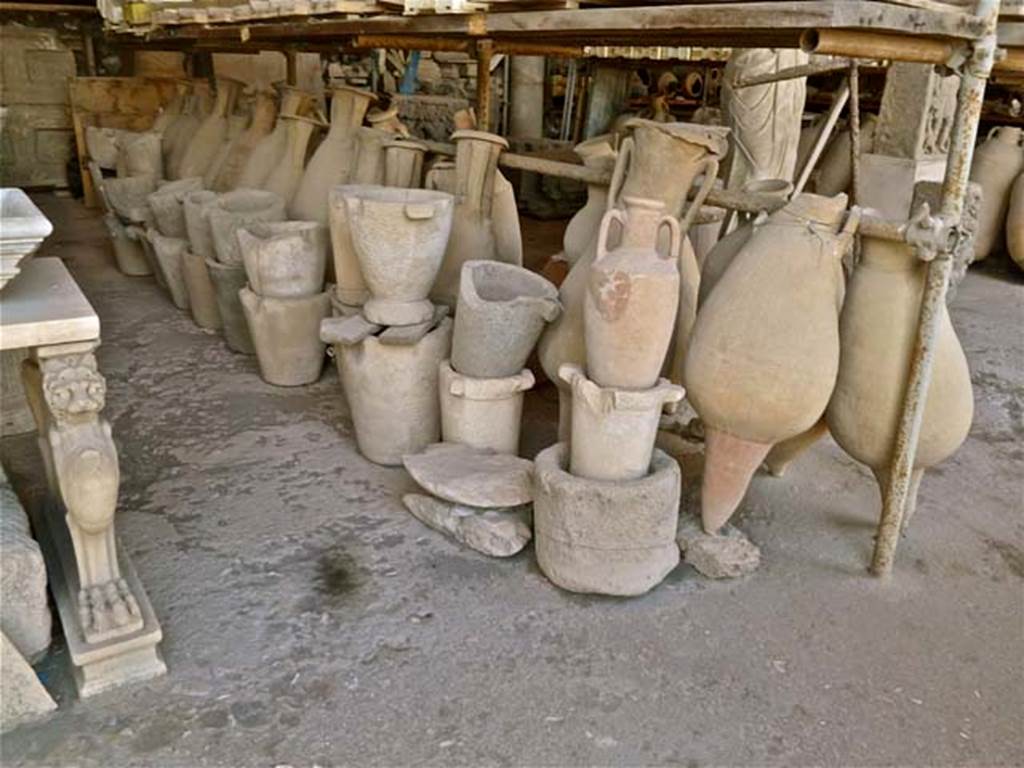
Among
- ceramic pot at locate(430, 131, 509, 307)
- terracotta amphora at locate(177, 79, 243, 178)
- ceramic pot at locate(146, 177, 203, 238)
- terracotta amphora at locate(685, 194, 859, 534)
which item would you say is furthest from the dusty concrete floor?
terracotta amphora at locate(177, 79, 243, 178)

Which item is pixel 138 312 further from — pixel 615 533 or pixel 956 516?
pixel 956 516

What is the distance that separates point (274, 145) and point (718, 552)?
362 centimetres

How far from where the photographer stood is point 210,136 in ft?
19.4

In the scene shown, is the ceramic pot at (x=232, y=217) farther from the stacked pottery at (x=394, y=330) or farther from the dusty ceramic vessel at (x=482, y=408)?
the dusty ceramic vessel at (x=482, y=408)

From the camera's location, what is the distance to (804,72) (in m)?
3.84

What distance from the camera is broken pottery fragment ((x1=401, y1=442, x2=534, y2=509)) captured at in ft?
9.38

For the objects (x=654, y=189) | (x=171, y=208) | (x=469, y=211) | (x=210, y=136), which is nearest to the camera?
(x=654, y=189)

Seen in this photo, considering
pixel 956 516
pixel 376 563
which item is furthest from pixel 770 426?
pixel 376 563

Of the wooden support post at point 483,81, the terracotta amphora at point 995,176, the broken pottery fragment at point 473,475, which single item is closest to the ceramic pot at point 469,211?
the wooden support post at point 483,81

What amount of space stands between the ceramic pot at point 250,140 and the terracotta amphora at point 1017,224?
18.4ft

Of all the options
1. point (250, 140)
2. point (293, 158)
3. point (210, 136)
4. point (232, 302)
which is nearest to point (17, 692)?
point (232, 302)

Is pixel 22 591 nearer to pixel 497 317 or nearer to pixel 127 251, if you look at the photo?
pixel 497 317

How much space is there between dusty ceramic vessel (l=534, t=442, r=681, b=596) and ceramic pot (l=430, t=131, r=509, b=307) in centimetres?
124

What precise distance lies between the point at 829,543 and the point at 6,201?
2.76m
